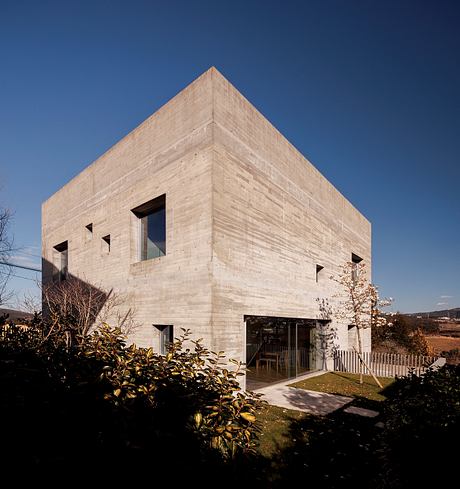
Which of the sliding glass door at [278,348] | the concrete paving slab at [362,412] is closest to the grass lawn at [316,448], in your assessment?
the concrete paving slab at [362,412]

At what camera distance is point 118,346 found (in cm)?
361

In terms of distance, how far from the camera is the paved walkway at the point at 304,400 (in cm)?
821

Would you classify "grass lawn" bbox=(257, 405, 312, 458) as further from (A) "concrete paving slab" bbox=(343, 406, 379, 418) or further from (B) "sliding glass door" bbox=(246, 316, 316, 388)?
(B) "sliding glass door" bbox=(246, 316, 316, 388)

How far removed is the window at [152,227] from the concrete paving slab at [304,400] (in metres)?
5.74

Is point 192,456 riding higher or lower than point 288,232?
lower

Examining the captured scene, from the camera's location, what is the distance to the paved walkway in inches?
323

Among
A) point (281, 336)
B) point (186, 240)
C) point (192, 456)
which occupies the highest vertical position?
point (186, 240)

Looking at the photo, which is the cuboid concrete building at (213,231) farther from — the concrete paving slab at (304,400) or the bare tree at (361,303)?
the bare tree at (361,303)

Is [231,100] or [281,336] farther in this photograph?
[281,336]

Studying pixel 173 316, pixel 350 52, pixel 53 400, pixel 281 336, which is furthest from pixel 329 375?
pixel 53 400

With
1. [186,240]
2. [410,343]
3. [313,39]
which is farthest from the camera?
[410,343]

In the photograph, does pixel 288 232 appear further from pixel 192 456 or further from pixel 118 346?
pixel 192 456

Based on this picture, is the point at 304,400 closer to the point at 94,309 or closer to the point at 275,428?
the point at 275,428

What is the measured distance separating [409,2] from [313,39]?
9.33 feet
